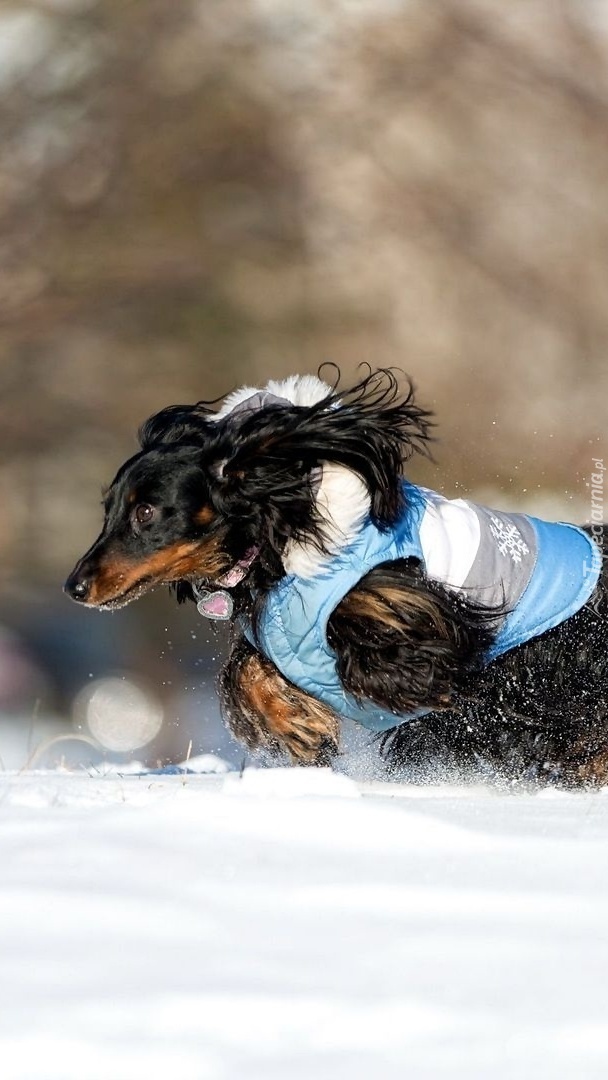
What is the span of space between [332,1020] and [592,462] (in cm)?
900

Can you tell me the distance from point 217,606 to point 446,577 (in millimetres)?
600

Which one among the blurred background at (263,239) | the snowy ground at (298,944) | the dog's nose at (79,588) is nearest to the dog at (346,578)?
the dog's nose at (79,588)

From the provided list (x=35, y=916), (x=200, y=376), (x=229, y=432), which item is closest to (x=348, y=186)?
(x=200, y=376)

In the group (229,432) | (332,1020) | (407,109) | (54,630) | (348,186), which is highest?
(407,109)

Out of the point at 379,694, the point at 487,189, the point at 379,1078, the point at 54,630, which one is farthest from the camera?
the point at 487,189

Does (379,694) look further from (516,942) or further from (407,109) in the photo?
(407,109)

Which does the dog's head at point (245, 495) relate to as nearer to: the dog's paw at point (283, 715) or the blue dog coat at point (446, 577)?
the blue dog coat at point (446, 577)

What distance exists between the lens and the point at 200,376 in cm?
1110

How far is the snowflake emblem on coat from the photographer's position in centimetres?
336

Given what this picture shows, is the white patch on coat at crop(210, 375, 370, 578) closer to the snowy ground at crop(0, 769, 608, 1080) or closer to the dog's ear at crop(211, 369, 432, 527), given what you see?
the dog's ear at crop(211, 369, 432, 527)

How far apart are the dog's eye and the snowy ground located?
1330 millimetres

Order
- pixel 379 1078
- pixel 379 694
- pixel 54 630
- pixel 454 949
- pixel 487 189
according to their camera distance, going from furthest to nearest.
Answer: pixel 487 189 < pixel 54 630 < pixel 379 694 < pixel 454 949 < pixel 379 1078

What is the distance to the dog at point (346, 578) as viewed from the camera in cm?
318

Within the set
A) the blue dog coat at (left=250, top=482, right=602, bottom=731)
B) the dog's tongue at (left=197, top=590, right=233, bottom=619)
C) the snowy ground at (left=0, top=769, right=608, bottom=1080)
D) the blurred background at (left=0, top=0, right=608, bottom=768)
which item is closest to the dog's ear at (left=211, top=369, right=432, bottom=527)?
the blue dog coat at (left=250, top=482, right=602, bottom=731)
